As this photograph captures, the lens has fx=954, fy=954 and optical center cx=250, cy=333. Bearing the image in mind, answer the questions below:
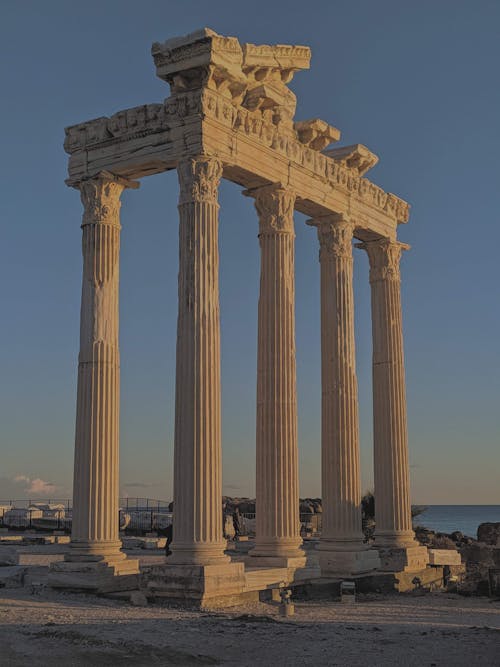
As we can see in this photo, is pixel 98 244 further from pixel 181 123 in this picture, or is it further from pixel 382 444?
pixel 382 444

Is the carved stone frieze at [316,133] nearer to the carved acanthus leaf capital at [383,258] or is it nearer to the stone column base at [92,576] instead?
the carved acanthus leaf capital at [383,258]

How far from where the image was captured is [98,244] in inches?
1105

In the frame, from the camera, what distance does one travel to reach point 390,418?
3625 cm

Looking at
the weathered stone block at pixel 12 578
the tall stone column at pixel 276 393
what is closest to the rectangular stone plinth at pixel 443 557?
the tall stone column at pixel 276 393

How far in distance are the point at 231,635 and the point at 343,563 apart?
11439 mm

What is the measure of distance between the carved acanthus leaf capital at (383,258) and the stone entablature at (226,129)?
4.48 metres

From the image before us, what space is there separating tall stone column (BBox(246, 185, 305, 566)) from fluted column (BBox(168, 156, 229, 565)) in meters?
3.52

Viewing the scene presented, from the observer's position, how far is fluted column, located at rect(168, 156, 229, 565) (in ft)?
81.8

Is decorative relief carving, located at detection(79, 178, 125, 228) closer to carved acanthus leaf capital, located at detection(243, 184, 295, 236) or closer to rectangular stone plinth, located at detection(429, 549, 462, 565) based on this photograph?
carved acanthus leaf capital, located at detection(243, 184, 295, 236)

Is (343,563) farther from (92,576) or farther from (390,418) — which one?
(92,576)

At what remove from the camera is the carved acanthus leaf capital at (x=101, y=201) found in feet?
92.6

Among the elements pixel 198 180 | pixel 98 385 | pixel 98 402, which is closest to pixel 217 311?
pixel 198 180

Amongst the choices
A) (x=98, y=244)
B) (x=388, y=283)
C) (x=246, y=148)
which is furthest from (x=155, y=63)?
(x=388, y=283)

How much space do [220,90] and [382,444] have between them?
15.6m
